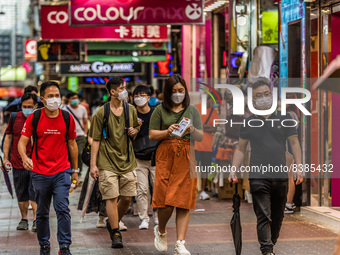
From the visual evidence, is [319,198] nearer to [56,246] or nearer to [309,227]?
[309,227]

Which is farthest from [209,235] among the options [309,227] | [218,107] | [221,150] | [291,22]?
[291,22]

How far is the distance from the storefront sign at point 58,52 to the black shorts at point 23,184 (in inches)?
578

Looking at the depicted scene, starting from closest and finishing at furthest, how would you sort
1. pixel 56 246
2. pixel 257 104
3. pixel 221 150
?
pixel 257 104, pixel 56 246, pixel 221 150

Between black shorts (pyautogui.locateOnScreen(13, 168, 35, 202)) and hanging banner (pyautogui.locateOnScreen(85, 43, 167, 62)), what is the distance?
46.4ft

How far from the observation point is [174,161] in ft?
25.0

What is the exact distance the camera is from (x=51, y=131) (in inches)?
293

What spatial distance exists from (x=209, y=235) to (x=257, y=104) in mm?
2465

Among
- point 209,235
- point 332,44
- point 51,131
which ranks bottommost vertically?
point 209,235

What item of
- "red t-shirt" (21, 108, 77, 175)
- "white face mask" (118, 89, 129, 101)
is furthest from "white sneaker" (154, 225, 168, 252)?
"white face mask" (118, 89, 129, 101)

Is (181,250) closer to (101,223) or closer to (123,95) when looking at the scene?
(123,95)

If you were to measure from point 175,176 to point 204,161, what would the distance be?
2.26 metres

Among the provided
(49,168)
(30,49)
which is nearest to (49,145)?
(49,168)

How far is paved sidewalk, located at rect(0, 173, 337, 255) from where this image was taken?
26.5 ft

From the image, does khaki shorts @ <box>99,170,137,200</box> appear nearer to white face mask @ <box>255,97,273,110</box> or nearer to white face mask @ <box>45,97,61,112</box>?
white face mask @ <box>45,97,61,112</box>
